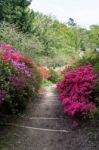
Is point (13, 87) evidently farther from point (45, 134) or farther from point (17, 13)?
point (17, 13)

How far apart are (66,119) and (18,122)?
1327 millimetres

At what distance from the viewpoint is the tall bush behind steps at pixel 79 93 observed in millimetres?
8500

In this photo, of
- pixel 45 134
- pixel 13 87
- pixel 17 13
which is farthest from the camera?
pixel 17 13

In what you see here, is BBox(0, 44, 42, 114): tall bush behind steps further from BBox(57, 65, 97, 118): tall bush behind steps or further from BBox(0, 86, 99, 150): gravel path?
BBox(57, 65, 97, 118): tall bush behind steps

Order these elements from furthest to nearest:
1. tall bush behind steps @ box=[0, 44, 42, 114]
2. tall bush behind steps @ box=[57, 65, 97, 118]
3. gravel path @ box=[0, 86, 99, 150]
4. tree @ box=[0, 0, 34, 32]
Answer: tree @ box=[0, 0, 34, 32], tall bush behind steps @ box=[57, 65, 97, 118], tall bush behind steps @ box=[0, 44, 42, 114], gravel path @ box=[0, 86, 99, 150]

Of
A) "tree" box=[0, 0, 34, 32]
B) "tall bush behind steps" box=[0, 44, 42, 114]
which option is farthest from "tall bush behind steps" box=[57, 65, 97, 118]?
"tree" box=[0, 0, 34, 32]

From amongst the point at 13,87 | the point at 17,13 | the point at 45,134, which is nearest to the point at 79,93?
the point at 45,134

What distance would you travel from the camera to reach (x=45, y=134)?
8.00 meters

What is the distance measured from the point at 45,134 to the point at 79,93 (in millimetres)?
1749

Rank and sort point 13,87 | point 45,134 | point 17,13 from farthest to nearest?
point 17,13 < point 13,87 < point 45,134

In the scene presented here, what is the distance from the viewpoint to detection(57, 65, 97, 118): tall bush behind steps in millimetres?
8500

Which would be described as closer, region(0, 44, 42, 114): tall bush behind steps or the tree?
region(0, 44, 42, 114): tall bush behind steps

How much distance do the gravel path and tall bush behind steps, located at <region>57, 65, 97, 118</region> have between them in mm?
376

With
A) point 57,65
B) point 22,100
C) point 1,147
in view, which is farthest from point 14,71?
point 57,65
